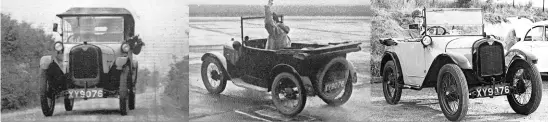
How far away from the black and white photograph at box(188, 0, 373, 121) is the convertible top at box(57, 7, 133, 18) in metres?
0.55

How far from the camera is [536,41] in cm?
623

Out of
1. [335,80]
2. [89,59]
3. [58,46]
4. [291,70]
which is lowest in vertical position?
[335,80]

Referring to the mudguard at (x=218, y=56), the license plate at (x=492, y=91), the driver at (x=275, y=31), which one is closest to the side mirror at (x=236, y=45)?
the mudguard at (x=218, y=56)

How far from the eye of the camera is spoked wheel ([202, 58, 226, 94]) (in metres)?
5.37

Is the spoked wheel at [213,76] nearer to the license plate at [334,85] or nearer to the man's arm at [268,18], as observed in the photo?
the man's arm at [268,18]

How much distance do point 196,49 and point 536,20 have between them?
11.6 ft

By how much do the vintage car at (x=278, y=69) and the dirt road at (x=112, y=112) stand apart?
15.2 inches

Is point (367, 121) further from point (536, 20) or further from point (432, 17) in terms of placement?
point (536, 20)

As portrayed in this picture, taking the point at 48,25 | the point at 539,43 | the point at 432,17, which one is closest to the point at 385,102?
the point at 432,17

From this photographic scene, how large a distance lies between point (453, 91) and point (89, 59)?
3.02 metres

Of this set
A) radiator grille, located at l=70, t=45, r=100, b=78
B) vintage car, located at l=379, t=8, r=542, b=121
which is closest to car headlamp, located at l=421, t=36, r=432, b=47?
vintage car, located at l=379, t=8, r=542, b=121

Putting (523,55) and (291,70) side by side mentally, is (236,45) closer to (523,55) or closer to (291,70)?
(291,70)

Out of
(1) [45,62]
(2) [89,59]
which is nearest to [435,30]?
(2) [89,59]

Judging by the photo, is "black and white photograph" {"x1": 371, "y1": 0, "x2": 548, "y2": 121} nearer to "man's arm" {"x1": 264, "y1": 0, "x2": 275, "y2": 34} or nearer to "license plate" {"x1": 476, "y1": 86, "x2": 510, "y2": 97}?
"license plate" {"x1": 476, "y1": 86, "x2": 510, "y2": 97}
